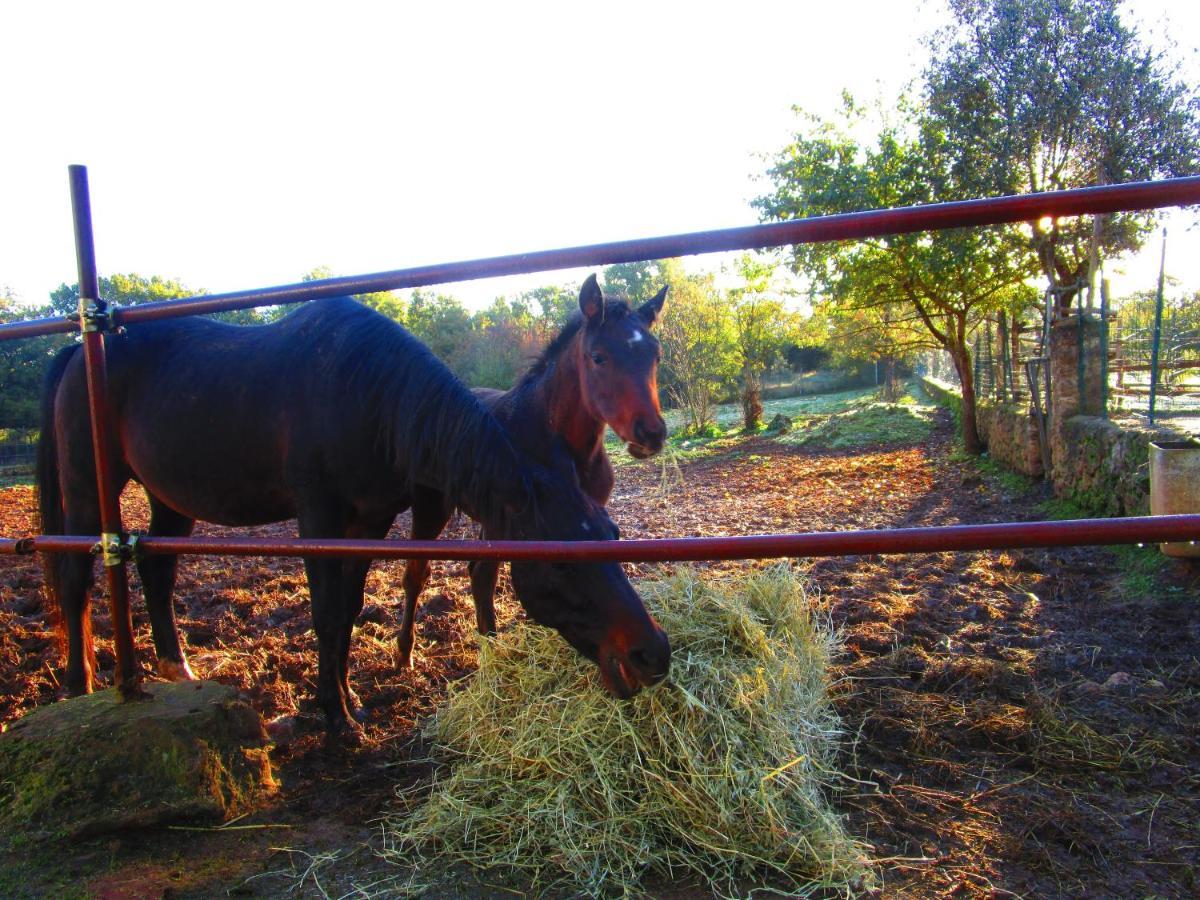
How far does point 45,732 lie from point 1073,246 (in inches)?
538

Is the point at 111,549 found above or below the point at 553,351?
below

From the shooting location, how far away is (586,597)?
2.35 metres

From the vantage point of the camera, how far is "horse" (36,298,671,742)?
2.48 m

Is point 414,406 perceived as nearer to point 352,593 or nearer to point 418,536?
point 352,593

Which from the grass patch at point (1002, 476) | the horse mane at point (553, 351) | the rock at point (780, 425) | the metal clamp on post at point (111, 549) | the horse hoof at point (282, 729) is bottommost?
the rock at point (780, 425)

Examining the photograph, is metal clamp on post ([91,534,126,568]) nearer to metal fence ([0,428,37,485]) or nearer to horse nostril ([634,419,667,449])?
horse nostril ([634,419,667,449])

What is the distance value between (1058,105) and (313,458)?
1147 centimetres

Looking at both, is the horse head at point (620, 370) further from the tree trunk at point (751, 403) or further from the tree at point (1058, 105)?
the tree trunk at point (751, 403)

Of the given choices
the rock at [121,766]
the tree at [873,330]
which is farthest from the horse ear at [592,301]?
the tree at [873,330]

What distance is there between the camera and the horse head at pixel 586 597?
2.24 meters

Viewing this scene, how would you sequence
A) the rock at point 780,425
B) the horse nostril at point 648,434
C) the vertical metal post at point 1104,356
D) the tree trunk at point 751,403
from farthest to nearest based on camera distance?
the tree trunk at point 751,403, the rock at point 780,425, the vertical metal post at point 1104,356, the horse nostril at point 648,434

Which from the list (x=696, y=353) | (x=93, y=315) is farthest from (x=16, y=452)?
(x=93, y=315)

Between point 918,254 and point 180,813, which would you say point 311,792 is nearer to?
point 180,813

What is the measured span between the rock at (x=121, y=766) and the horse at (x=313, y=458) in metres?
0.77
